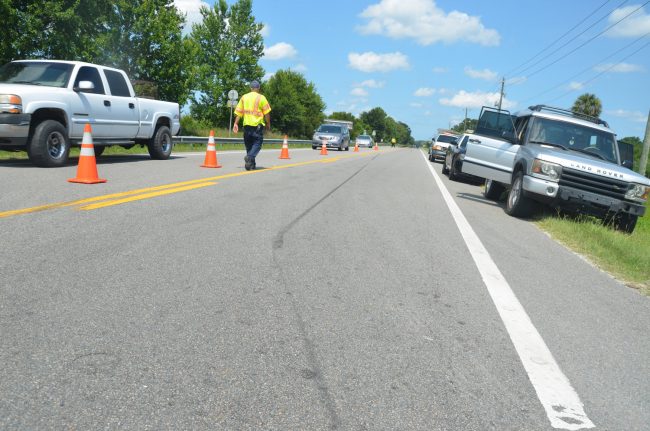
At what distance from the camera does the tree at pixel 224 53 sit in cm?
6656

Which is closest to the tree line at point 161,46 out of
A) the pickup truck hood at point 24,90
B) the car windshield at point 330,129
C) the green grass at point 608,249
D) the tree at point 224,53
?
the tree at point 224,53

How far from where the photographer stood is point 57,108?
1068cm

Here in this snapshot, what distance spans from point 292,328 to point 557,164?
23.4 ft

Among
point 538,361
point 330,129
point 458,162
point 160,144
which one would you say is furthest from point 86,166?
point 330,129

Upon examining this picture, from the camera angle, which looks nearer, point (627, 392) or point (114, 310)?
point (627, 392)

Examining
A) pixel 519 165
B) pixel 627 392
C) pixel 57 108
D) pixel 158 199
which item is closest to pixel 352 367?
pixel 627 392

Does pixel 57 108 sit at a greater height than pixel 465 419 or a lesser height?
greater

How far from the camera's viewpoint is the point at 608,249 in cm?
727

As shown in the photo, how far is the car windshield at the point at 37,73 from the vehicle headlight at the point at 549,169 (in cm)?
914

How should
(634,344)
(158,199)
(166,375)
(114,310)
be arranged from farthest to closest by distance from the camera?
(158,199)
(634,344)
(114,310)
(166,375)

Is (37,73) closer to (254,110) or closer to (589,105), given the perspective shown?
(254,110)

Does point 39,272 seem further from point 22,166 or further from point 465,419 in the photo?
point 22,166

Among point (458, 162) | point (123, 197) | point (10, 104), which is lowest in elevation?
point (123, 197)

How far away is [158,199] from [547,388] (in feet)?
20.1
